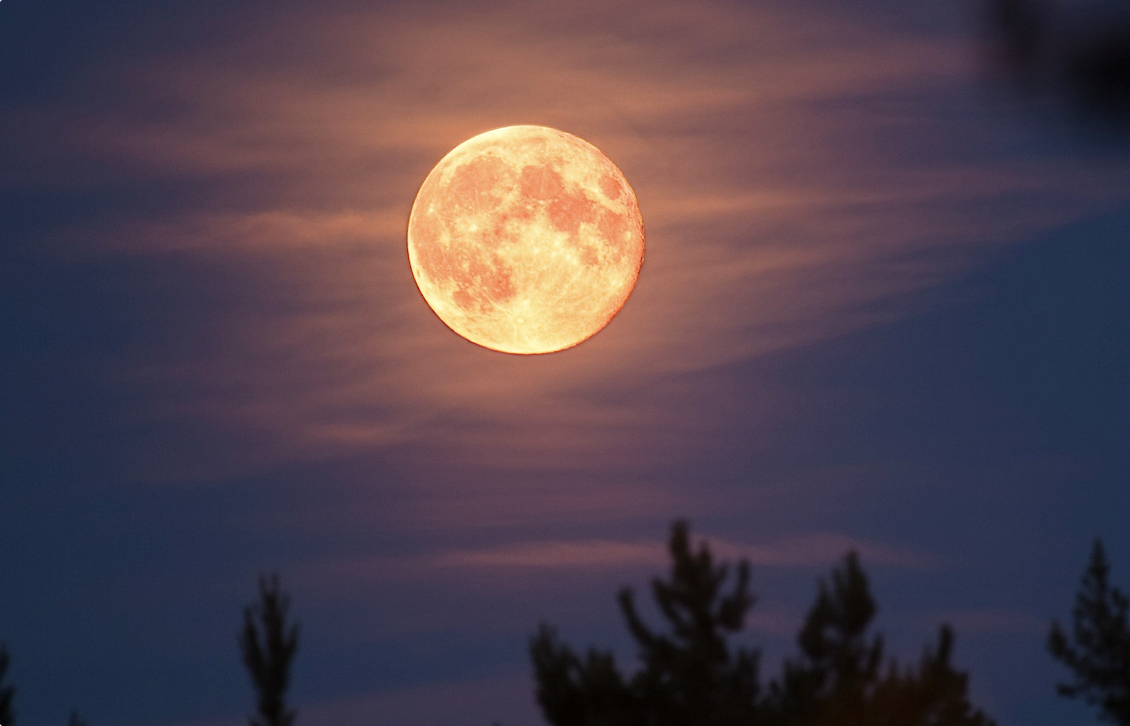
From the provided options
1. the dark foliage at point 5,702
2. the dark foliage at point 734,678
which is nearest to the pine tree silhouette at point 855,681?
the dark foliage at point 734,678

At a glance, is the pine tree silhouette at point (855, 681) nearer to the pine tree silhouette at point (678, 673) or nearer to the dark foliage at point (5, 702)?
the pine tree silhouette at point (678, 673)

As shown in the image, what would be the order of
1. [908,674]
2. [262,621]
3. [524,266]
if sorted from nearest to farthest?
[524,266] → [262,621] → [908,674]

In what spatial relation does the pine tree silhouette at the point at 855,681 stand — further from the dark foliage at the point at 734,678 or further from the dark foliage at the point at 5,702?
the dark foliage at the point at 5,702

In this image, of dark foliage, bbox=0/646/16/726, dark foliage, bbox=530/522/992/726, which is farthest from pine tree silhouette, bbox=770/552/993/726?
dark foliage, bbox=0/646/16/726

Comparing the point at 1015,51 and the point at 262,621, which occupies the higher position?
the point at 262,621

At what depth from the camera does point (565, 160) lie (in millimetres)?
19125

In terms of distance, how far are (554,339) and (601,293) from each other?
993 mm

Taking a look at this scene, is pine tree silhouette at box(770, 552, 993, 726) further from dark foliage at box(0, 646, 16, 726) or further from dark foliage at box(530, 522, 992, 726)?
dark foliage at box(0, 646, 16, 726)

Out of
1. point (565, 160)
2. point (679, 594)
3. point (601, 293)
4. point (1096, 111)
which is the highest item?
point (565, 160)

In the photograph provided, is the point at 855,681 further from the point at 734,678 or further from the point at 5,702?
the point at 5,702

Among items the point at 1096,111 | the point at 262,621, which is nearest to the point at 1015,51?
the point at 1096,111

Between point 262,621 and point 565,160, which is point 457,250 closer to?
point 565,160

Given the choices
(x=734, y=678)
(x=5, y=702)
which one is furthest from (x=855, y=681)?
(x=5, y=702)

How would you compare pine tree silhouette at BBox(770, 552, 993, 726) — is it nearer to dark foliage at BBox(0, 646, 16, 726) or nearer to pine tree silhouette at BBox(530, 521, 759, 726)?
pine tree silhouette at BBox(530, 521, 759, 726)
